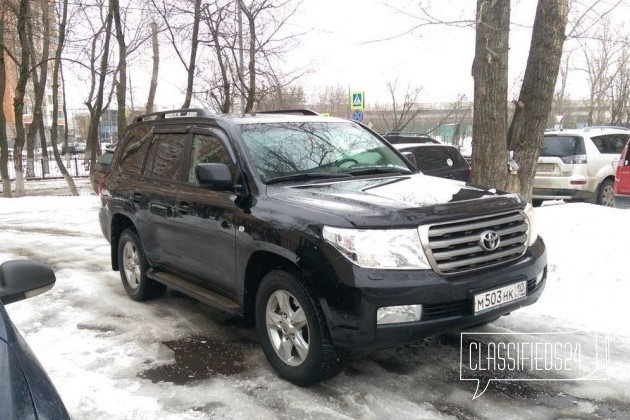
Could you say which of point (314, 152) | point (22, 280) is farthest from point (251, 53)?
point (22, 280)

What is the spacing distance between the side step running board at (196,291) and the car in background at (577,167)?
902 cm

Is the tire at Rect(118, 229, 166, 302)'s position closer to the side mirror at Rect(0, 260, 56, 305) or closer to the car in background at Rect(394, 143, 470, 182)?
the side mirror at Rect(0, 260, 56, 305)

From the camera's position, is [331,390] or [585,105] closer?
[331,390]

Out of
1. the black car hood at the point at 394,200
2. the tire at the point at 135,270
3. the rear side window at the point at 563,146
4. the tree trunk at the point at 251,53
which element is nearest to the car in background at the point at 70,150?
the tree trunk at the point at 251,53

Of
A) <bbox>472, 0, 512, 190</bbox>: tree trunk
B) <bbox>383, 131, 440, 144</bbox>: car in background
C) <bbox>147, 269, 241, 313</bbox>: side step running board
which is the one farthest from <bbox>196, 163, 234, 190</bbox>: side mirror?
<bbox>383, 131, 440, 144</bbox>: car in background

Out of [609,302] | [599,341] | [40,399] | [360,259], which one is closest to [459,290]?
[360,259]

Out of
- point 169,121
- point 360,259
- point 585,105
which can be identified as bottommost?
point 360,259

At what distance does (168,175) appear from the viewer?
200 inches

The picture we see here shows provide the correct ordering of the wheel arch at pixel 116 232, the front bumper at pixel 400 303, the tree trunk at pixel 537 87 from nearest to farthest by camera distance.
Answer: the front bumper at pixel 400 303
the wheel arch at pixel 116 232
the tree trunk at pixel 537 87

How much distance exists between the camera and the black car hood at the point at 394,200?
3.30 metres

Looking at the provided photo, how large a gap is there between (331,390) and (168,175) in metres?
2.55

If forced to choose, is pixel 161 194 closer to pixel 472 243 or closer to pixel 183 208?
pixel 183 208

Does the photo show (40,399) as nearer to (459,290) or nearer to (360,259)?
(360,259)

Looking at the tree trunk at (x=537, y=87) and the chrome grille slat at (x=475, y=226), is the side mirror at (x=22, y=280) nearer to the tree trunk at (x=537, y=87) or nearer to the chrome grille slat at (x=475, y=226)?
the chrome grille slat at (x=475, y=226)
